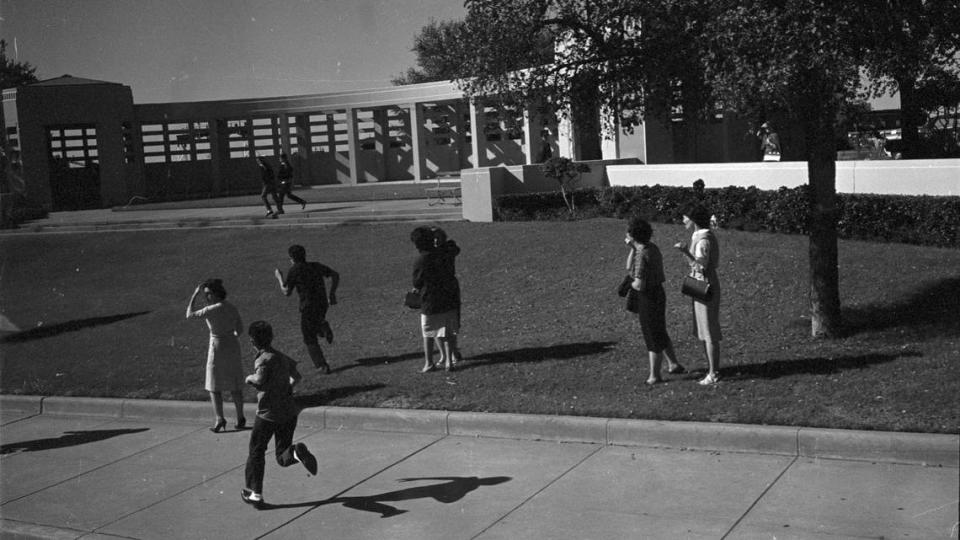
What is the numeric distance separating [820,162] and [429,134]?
2697cm

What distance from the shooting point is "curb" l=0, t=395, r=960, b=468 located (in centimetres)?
764

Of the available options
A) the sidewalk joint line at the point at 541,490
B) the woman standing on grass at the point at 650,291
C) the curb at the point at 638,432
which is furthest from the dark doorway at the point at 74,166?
the sidewalk joint line at the point at 541,490

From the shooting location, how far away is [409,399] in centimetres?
1044

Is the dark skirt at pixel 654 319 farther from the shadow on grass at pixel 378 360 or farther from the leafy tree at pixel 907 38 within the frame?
the shadow on grass at pixel 378 360

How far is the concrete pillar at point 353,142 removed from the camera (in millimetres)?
37500

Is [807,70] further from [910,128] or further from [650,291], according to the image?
[910,128]

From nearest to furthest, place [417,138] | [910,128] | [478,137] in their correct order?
[910,128] < [478,137] < [417,138]

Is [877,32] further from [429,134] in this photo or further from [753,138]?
[429,134]

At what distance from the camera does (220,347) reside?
10.5m

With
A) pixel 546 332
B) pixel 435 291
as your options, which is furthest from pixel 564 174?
pixel 435 291

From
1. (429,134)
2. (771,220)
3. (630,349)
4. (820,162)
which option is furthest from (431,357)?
(429,134)

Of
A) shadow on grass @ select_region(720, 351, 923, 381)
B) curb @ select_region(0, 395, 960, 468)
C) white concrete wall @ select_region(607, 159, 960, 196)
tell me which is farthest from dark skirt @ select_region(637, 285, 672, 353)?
white concrete wall @ select_region(607, 159, 960, 196)

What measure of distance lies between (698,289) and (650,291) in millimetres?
559

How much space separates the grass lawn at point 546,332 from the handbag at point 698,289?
2.81 ft
